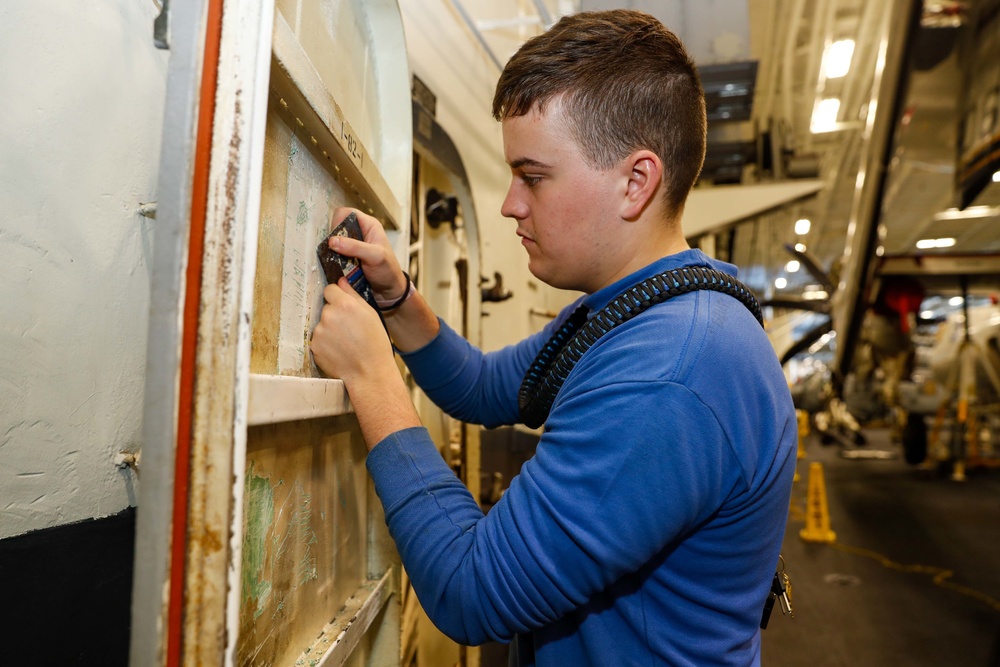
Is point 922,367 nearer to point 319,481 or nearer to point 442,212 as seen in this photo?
point 442,212

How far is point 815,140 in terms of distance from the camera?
8.76m

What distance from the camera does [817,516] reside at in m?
5.05

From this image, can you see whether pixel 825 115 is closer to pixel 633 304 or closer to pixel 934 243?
pixel 633 304

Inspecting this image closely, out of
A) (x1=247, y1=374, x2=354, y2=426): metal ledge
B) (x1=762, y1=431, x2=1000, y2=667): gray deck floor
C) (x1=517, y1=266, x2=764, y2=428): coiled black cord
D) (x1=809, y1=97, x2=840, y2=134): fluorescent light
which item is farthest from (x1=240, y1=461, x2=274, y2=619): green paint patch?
(x1=809, y1=97, x2=840, y2=134): fluorescent light

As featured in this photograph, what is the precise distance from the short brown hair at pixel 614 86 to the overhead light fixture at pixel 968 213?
12.3 m

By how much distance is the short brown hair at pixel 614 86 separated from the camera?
0.90 metres

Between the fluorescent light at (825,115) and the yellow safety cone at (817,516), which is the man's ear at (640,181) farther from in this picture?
the fluorescent light at (825,115)

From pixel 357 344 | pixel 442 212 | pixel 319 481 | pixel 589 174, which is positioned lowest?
pixel 319 481

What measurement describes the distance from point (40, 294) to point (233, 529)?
0.48 m

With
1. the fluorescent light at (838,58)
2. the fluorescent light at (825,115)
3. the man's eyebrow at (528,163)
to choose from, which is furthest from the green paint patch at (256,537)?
the fluorescent light at (825,115)

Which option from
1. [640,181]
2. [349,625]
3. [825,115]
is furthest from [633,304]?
[825,115]

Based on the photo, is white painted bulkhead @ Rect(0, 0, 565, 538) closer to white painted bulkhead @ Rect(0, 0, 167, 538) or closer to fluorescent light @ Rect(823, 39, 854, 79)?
white painted bulkhead @ Rect(0, 0, 167, 538)

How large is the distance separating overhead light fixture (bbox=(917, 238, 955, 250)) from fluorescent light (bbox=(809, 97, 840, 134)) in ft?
25.7

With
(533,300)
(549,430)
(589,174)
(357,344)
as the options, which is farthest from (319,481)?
(533,300)
